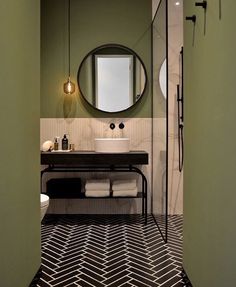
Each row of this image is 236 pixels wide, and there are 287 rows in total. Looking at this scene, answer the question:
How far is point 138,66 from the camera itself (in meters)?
4.41

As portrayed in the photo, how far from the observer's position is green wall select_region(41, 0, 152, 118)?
4418mm

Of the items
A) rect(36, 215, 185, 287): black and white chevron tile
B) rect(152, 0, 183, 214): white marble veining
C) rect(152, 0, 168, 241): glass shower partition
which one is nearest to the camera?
rect(36, 215, 185, 287): black and white chevron tile

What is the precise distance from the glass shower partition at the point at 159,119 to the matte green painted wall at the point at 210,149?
112cm

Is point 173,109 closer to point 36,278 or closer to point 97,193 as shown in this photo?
point 97,193

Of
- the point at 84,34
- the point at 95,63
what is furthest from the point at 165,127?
the point at 84,34

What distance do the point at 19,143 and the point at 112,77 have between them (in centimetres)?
253

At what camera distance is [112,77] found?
440 centimetres

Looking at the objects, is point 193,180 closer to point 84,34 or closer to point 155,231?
point 155,231

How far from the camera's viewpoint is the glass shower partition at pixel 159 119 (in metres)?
3.67

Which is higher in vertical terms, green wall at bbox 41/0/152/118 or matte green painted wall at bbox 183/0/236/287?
green wall at bbox 41/0/152/118

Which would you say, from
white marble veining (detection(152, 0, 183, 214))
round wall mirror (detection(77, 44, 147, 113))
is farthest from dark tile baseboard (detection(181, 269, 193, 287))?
round wall mirror (detection(77, 44, 147, 113))

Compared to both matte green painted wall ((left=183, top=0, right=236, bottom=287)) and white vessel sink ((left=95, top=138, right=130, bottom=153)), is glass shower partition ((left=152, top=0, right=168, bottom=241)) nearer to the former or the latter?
white vessel sink ((left=95, top=138, right=130, bottom=153))

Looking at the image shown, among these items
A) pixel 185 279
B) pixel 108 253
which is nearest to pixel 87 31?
pixel 108 253

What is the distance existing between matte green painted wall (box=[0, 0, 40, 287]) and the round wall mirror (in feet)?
6.33
